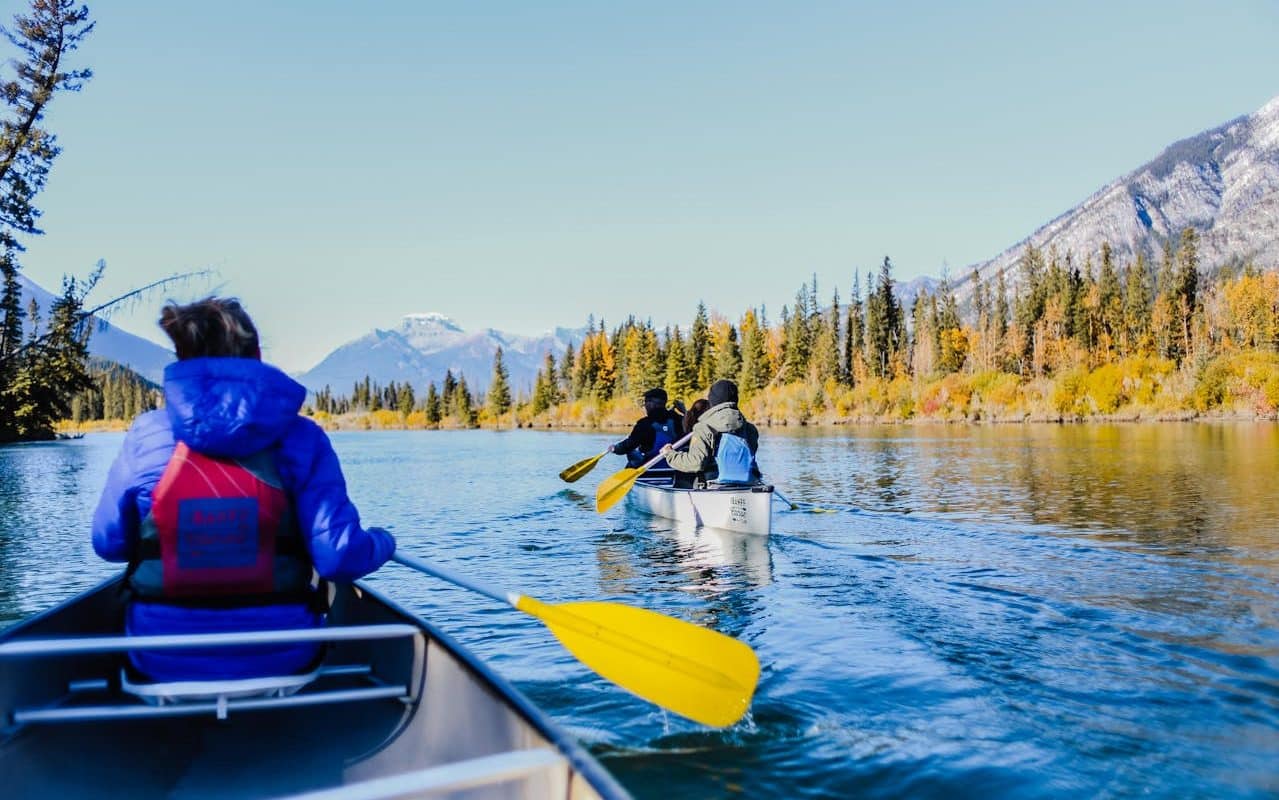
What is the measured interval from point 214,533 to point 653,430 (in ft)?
39.0

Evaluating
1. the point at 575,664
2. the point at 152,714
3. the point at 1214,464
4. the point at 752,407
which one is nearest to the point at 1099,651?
the point at 575,664

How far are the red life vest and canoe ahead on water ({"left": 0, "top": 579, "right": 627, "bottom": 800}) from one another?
24cm

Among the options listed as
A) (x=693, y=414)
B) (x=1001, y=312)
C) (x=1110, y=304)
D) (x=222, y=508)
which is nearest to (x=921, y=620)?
(x=222, y=508)

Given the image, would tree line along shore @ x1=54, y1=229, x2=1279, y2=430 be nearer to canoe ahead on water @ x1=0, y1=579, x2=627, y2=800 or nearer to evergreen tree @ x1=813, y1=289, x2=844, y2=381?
evergreen tree @ x1=813, y1=289, x2=844, y2=381

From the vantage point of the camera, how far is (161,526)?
3264 millimetres

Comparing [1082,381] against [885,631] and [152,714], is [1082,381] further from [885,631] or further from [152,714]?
[152,714]

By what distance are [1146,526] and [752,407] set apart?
198ft

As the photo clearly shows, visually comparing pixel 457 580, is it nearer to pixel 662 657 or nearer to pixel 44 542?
pixel 662 657

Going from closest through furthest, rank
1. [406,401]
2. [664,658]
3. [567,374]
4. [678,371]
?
[664,658]
[678,371]
[567,374]
[406,401]

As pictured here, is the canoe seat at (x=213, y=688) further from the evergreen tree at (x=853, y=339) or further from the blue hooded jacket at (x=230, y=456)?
the evergreen tree at (x=853, y=339)

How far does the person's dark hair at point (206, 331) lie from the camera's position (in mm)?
3365

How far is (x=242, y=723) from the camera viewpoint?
3.68 metres

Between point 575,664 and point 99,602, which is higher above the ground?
point 99,602

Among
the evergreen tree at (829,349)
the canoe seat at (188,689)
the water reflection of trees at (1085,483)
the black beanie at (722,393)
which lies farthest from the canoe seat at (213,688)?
the evergreen tree at (829,349)
